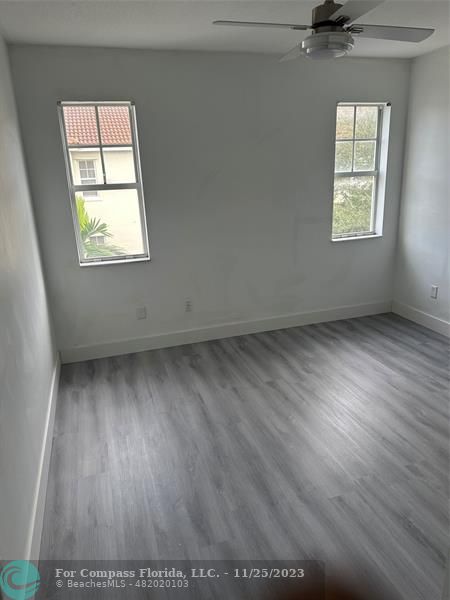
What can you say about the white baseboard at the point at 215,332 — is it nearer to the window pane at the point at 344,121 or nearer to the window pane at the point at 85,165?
the window pane at the point at 85,165

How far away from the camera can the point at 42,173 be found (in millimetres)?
3303

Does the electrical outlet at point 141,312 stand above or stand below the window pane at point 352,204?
below

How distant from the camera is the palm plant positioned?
3.54 metres

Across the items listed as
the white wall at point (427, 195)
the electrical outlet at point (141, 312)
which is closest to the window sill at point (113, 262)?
the electrical outlet at point (141, 312)

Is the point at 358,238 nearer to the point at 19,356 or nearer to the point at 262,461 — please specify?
the point at 262,461

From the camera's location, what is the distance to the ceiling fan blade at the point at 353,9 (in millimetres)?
1696

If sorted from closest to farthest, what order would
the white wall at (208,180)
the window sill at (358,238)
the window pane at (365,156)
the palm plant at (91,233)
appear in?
the white wall at (208,180)
the palm plant at (91,233)
the window pane at (365,156)
the window sill at (358,238)

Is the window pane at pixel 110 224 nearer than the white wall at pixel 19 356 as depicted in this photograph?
No

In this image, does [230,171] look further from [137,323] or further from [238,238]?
[137,323]

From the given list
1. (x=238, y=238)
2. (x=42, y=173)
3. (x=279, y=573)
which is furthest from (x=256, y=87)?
(x=279, y=573)

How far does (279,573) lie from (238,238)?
2.88 m

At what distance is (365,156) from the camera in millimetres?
4273

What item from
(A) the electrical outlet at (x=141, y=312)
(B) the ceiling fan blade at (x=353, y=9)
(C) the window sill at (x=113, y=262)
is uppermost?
(B) the ceiling fan blade at (x=353, y=9)

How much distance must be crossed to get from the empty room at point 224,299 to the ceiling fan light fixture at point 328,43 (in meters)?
0.01
